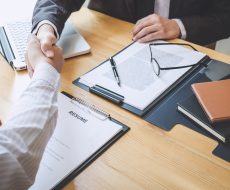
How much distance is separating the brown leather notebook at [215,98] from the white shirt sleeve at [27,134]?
373 millimetres

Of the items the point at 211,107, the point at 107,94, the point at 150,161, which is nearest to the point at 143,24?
the point at 107,94

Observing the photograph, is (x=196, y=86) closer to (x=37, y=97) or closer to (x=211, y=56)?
(x=211, y=56)

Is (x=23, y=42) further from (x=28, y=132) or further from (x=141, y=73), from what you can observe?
(x=28, y=132)

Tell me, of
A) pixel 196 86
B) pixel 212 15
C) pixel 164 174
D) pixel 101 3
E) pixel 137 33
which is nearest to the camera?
pixel 164 174

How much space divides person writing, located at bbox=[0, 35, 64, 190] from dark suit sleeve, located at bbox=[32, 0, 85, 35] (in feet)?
1.48

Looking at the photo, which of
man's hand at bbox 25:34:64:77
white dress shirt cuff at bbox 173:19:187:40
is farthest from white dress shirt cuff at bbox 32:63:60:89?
white dress shirt cuff at bbox 173:19:187:40

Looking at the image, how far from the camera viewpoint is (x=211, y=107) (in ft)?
2.48

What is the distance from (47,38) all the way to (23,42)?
0.22 m

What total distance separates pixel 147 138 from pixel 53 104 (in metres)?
0.25

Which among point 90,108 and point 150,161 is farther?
point 90,108

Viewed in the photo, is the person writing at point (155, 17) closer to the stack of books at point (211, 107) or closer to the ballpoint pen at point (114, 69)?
the ballpoint pen at point (114, 69)

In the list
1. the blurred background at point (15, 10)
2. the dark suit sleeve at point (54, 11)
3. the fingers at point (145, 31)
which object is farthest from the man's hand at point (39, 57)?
the blurred background at point (15, 10)

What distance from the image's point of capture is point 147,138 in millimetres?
753

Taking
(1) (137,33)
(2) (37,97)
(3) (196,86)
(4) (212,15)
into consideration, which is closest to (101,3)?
(1) (137,33)
